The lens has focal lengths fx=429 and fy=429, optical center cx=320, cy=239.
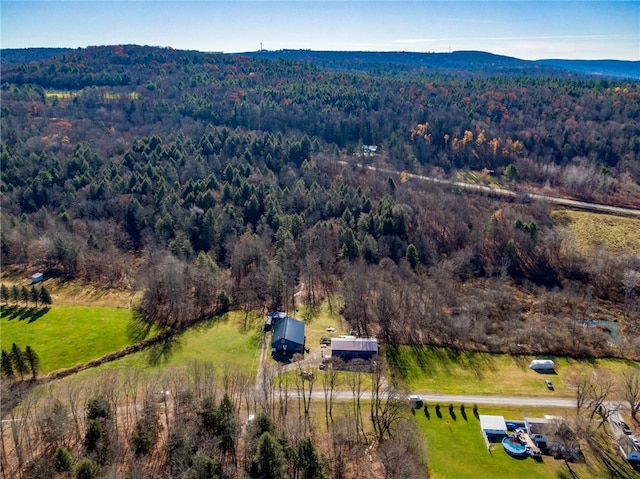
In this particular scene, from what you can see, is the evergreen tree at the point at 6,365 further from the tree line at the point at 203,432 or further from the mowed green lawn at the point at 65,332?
the tree line at the point at 203,432

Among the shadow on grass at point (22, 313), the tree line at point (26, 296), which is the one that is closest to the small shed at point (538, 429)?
the shadow on grass at point (22, 313)

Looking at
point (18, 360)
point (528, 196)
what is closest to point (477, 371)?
point (18, 360)

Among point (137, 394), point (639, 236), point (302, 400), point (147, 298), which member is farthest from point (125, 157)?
point (639, 236)

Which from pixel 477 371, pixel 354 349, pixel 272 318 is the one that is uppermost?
pixel 354 349

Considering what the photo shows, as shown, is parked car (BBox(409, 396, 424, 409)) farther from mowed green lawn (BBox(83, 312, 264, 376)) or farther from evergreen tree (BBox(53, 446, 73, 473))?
evergreen tree (BBox(53, 446, 73, 473))

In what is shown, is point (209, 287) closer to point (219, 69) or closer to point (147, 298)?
point (147, 298)

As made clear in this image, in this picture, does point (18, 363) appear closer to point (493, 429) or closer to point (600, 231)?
point (493, 429)
